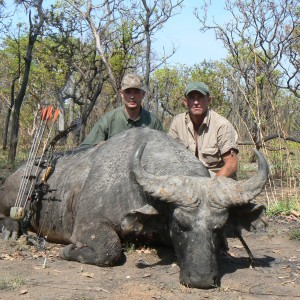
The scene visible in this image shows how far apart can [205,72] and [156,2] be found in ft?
32.4

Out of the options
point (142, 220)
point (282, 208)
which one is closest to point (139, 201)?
point (142, 220)

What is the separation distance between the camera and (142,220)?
4543 millimetres

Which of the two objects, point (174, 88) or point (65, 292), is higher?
point (174, 88)

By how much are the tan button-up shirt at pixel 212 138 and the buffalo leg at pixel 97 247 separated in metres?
1.94

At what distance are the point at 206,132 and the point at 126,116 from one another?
121 cm

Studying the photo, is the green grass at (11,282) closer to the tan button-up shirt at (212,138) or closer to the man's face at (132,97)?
the tan button-up shirt at (212,138)

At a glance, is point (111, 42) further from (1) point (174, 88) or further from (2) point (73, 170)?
(2) point (73, 170)

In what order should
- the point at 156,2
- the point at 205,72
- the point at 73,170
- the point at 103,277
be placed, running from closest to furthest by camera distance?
the point at 103,277
the point at 73,170
the point at 156,2
the point at 205,72

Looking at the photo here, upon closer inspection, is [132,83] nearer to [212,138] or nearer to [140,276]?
[212,138]

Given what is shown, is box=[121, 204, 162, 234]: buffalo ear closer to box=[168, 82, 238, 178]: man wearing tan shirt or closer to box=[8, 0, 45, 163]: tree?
box=[168, 82, 238, 178]: man wearing tan shirt

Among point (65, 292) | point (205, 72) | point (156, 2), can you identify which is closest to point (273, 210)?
point (65, 292)

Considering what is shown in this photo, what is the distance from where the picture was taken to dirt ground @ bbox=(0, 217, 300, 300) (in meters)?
4.00

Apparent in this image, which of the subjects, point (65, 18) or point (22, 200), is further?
point (65, 18)

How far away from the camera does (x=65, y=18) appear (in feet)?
62.3
